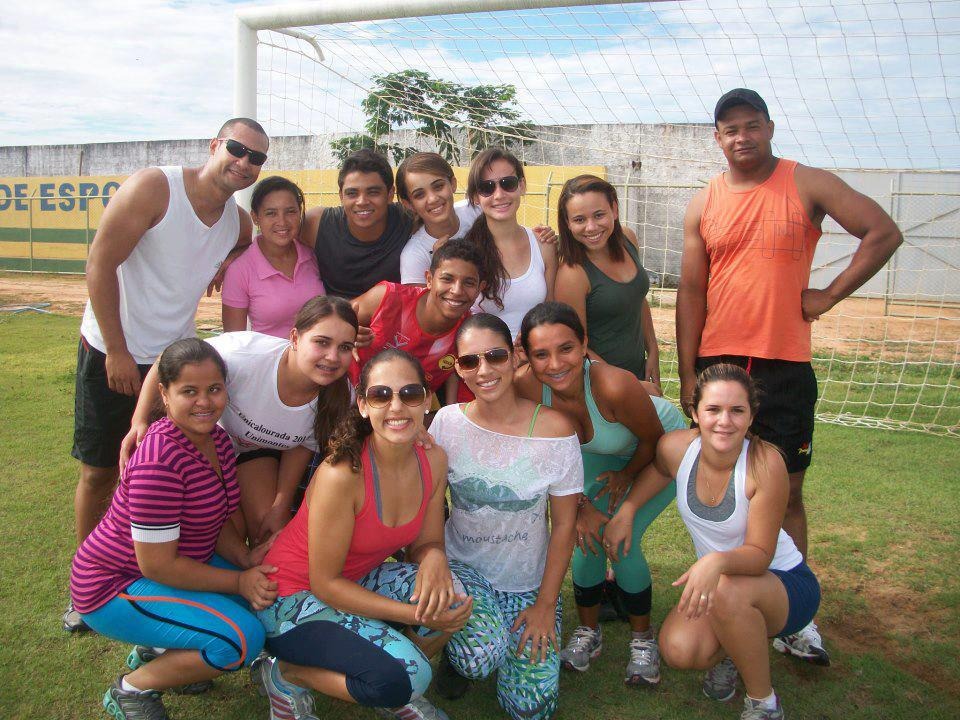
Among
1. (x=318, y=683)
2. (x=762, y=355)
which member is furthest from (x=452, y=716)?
(x=762, y=355)

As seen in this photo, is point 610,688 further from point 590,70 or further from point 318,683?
point 590,70

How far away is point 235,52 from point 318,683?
4047 millimetres

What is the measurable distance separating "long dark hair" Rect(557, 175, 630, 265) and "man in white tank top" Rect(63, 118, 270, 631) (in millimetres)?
1442

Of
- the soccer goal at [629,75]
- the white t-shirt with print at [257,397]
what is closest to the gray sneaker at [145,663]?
the white t-shirt with print at [257,397]

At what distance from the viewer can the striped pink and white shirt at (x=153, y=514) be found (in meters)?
2.41

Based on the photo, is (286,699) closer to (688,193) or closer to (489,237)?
(489,237)

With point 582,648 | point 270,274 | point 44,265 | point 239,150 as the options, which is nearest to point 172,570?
point 270,274

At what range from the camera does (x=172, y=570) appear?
2.44 meters

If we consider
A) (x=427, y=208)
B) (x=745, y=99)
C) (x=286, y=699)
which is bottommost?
(x=286, y=699)

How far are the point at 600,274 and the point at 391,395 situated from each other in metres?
1.29

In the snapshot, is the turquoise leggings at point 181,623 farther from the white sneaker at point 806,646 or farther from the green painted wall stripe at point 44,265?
the green painted wall stripe at point 44,265

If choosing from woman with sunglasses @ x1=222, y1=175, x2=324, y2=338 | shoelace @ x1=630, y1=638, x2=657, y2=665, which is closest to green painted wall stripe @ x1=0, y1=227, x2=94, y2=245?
woman with sunglasses @ x1=222, y1=175, x2=324, y2=338

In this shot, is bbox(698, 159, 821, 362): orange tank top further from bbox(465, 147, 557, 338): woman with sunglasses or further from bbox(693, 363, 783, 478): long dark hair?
bbox(465, 147, 557, 338): woman with sunglasses

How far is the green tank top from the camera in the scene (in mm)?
3326
